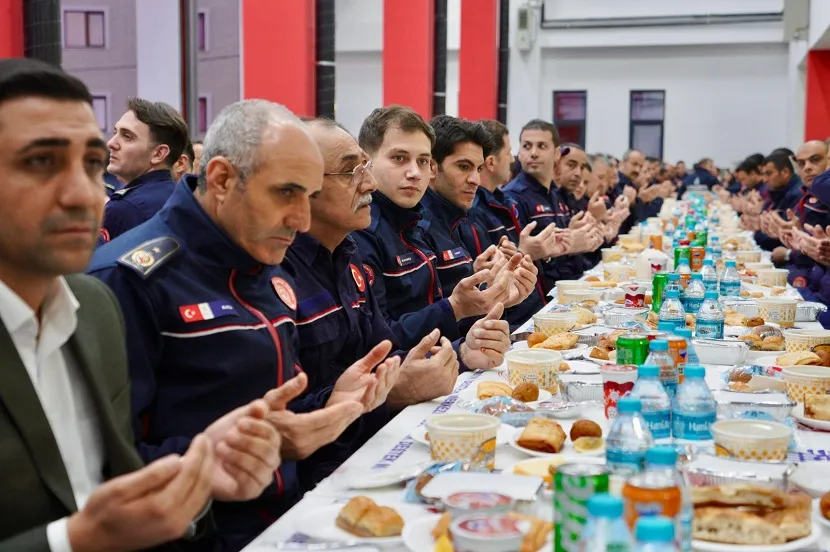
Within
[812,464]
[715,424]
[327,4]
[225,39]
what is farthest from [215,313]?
[225,39]

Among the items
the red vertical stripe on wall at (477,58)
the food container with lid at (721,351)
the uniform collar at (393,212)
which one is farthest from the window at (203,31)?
the food container with lid at (721,351)

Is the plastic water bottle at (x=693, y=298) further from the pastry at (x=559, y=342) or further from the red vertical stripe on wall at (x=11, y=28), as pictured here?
the red vertical stripe on wall at (x=11, y=28)

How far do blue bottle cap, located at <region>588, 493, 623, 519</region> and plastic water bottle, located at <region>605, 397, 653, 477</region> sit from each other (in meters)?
0.41

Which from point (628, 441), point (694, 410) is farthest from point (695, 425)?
point (628, 441)

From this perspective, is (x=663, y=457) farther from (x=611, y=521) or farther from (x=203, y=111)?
(x=203, y=111)

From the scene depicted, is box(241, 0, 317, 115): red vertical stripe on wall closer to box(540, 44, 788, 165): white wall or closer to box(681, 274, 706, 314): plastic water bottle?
box(681, 274, 706, 314): plastic water bottle

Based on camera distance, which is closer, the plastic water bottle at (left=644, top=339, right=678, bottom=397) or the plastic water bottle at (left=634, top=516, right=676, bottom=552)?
the plastic water bottle at (left=634, top=516, right=676, bottom=552)

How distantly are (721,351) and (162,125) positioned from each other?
116 inches

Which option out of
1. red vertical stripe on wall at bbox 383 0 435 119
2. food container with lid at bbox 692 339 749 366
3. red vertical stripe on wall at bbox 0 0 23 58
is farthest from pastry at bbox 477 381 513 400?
red vertical stripe on wall at bbox 383 0 435 119

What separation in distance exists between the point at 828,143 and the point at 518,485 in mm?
7037

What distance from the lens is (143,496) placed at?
128cm

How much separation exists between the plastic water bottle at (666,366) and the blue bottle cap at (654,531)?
101cm

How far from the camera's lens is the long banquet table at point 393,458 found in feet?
5.04

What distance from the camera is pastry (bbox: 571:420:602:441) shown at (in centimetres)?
191
